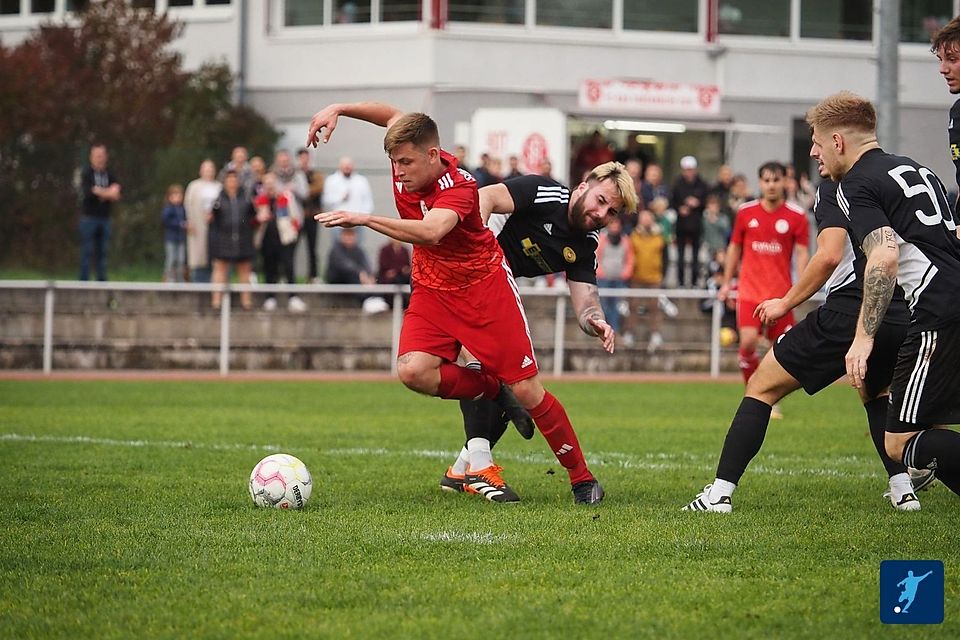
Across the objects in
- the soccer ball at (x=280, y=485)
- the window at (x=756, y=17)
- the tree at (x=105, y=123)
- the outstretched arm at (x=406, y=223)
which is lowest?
the soccer ball at (x=280, y=485)

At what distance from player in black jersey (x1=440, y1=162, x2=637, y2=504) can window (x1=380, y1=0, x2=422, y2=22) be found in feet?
75.6

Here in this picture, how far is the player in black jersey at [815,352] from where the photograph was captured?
7.59m

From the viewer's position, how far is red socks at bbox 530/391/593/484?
26.4 feet

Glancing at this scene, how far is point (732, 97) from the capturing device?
32.3 metres

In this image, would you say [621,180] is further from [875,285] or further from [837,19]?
[837,19]

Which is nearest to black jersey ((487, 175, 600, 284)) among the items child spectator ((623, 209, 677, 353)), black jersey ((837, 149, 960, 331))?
black jersey ((837, 149, 960, 331))

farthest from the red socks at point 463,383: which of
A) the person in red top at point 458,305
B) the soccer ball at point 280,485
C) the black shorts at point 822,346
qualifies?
the black shorts at point 822,346

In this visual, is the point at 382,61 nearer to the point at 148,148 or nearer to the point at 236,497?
the point at 148,148

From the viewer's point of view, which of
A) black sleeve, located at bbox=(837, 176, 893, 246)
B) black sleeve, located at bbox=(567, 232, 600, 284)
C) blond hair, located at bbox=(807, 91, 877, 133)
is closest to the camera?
black sleeve, located at bbox=(837, 176, 893, 246)

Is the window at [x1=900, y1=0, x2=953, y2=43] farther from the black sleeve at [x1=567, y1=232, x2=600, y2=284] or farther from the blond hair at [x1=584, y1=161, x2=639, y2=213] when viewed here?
the blond hair at [x1=584, y1=161, x2=639, y2=213]

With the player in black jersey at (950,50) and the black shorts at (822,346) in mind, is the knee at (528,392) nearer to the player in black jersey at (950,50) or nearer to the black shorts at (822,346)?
the black shorts at (822,346)

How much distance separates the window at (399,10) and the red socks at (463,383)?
23483mm

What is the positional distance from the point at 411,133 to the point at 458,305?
3.31 ft

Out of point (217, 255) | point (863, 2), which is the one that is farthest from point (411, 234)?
point (863, 2)
